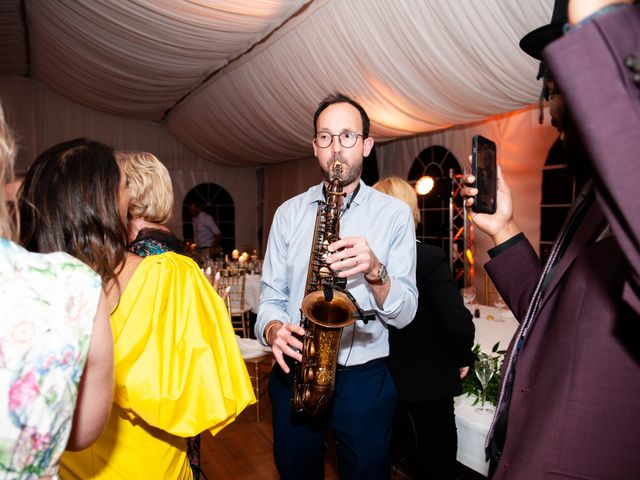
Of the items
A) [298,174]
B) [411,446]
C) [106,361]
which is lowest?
[411,446]

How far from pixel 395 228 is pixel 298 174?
419 inches

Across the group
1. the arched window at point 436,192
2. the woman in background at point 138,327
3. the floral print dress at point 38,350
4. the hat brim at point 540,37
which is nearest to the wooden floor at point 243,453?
the woman in background at point 138,327

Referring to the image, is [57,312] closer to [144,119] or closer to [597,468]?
[597,468]

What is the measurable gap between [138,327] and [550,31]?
1.62 meters

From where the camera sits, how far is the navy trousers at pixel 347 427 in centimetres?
203

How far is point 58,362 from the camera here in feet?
2.97

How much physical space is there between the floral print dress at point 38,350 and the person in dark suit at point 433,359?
168cm

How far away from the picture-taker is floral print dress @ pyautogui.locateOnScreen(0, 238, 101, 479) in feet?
2.81

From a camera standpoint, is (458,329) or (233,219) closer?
(458,329)

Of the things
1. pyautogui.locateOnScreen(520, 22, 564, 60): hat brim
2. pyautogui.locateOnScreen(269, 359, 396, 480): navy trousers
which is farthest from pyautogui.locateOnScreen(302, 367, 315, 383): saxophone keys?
pyautogui.locateOnScreen(520, 22, 564, 60): hat brim

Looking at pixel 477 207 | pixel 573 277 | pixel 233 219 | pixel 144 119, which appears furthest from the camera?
pixel 233 219

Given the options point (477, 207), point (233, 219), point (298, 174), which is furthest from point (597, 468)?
point (233, 219)

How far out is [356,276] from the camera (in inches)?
87.3

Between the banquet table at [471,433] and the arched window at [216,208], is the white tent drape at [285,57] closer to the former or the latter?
the arched window at [216,208]
